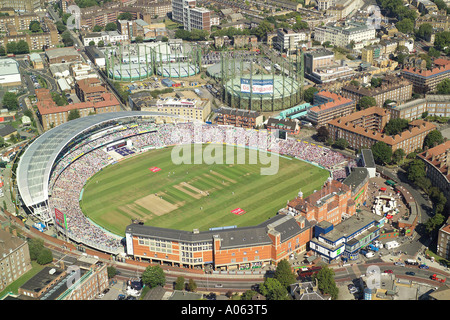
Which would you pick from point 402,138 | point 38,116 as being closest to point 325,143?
point 402,138

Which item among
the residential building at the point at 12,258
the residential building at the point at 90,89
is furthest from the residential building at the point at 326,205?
the residential building at the point at 90,89

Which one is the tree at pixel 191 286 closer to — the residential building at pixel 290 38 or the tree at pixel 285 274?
the tree at pixel 285 274

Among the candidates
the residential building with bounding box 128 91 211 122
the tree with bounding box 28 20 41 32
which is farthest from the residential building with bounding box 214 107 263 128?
the tree with bounding box 28 20 41 32

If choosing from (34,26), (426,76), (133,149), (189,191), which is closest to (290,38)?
(426,76)

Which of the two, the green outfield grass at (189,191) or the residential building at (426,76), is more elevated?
the residential building at (426,76)

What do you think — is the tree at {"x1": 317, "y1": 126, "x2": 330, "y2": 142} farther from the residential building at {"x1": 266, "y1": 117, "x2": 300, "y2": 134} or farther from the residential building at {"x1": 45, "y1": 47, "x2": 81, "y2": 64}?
the residential building at {"x1": 45, "y1": 47, "x2": 81, "y2": 64}

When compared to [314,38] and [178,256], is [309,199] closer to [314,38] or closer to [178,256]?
[178,256]
